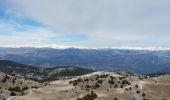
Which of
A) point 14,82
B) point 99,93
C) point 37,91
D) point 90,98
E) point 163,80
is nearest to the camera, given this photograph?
point 90,98

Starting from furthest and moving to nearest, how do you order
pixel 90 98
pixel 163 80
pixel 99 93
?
1. pixel 163 80
2. pixel 99 93
3. pixel 90 98

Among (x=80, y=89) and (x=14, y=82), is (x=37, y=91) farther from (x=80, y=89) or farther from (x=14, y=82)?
(x=14, y=82)

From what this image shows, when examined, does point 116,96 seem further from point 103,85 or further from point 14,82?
point 14,82

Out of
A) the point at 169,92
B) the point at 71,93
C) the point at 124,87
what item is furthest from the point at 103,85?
the point at 169,92

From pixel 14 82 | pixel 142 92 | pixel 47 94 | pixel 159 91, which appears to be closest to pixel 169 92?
pixel 159 91

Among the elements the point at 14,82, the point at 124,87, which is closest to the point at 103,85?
the point at 124,87

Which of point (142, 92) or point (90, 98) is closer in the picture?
point (90, 98)

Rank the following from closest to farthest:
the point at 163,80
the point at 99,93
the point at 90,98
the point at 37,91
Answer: the point at 90,98
the point at 99,93
the point at 37,91
the point at 163,80

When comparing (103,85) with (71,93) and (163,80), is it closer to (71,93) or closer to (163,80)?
(71,93)

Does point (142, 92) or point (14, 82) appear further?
point (14, 82)
